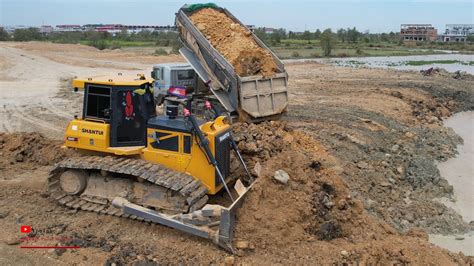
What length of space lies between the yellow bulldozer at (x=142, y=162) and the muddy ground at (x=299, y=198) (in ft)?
1.13

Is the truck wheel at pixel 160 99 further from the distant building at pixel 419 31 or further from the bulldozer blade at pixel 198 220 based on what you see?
the distant building at pixel 419 31

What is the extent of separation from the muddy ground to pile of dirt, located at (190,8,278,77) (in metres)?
2.13

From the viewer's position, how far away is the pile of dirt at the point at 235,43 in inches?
543

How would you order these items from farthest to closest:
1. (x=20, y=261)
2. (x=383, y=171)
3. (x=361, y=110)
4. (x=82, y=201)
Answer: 1. (x=361, y=110)
2. (x=383, y=171)
3. (x=82, y=201)
4. (x=20, y=261)

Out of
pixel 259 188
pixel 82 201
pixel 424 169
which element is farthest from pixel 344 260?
pixel 424 169

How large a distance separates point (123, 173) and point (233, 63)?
22.1 feet

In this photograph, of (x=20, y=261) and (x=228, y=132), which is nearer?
(x=20, y=261)

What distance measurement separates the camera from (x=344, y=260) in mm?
6820

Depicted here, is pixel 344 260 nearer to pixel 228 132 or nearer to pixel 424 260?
pixel 424 260

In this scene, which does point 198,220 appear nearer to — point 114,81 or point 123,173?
point 123,173

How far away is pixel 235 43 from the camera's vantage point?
46.8ft

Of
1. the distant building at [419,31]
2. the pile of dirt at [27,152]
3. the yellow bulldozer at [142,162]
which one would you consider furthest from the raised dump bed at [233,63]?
the distant building at [419,31]

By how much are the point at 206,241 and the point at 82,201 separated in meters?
2.59

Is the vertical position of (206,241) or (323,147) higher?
(323,147)
